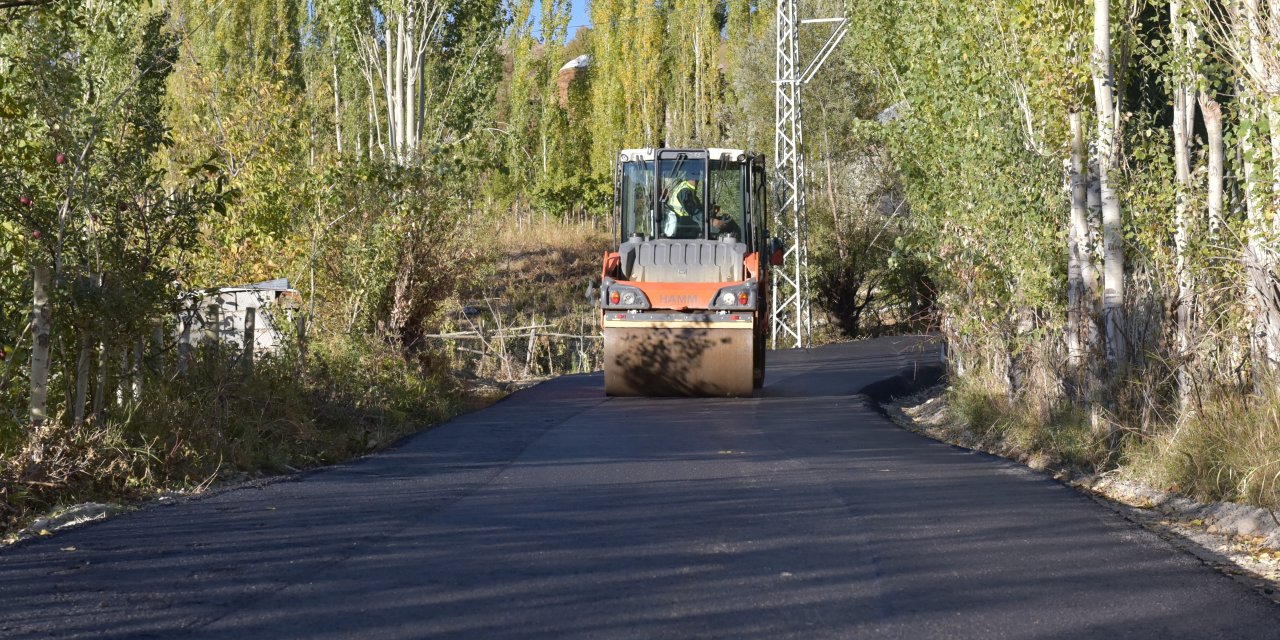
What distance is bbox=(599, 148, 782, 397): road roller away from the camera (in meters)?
18.5

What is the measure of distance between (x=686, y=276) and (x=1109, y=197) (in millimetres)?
7420

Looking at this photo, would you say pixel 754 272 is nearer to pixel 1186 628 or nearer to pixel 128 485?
pixel 128 485

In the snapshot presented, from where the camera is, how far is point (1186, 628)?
19.4 feet

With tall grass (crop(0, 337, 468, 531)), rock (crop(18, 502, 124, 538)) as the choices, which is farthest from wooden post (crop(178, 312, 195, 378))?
rock (crop(18, 502, 124, 538))

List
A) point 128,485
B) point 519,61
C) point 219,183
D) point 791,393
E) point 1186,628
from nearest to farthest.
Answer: point 1186,628 → point 128,485 → point 219,183 → point 791,393 → point 519,61

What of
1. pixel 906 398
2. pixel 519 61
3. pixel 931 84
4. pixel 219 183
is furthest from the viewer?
pixel 519 61

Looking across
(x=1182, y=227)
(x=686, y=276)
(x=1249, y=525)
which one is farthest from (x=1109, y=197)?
(x=686, y=276)

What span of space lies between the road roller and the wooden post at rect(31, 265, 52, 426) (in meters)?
9.56

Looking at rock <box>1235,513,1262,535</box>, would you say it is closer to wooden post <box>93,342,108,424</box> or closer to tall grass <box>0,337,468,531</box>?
tall grass <box>0,337,468,531</box>

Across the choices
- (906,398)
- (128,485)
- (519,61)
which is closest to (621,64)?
(519,61)

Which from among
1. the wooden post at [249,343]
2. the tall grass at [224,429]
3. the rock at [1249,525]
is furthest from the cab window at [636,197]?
the rock at [1249,525]

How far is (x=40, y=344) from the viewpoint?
9805 mm

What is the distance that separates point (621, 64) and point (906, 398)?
3904 centimetres

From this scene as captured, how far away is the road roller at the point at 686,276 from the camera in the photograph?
1852cm
